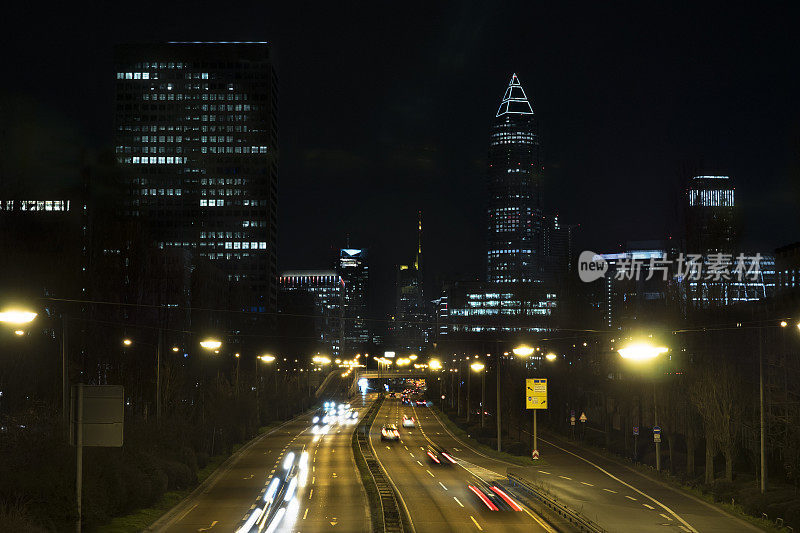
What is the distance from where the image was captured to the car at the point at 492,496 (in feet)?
120

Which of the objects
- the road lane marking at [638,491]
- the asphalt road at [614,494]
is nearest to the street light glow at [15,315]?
the asphalt road at [614,494]

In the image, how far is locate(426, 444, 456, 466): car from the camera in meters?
57.3

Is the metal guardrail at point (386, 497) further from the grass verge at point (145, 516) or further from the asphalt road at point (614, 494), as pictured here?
the grass verge at point (145, 516)

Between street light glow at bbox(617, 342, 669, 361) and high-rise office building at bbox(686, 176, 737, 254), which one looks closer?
street light glow at bbox(617, 342, 669, 361)

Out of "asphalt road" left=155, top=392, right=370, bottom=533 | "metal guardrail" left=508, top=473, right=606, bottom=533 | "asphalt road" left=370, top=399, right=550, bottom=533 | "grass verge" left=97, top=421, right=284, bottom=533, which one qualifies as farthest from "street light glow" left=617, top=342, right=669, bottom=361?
"grass verge" left=97, top=421, right=284, bottom=533

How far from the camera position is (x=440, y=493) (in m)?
41.7

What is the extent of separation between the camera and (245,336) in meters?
120

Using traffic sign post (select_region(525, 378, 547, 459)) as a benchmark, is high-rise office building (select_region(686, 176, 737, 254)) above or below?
above

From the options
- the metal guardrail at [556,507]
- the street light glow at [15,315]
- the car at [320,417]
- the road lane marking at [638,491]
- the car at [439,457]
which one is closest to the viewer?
the street light glow at [15,315]

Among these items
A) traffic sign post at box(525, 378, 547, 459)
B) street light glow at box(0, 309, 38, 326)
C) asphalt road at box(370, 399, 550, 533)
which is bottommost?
asphalt road at box(370, 399, 550, 533)

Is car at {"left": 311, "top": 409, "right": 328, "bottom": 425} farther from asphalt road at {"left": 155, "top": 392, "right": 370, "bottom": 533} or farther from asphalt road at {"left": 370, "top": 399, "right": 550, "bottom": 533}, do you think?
asphalt road at {"left": 155, "top": 392, "right": 370, "bottom": 533}

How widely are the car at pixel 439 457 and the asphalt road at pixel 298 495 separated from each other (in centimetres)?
566

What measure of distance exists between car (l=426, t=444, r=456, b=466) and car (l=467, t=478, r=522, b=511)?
422 inches

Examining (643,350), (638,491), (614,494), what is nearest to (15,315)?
(643,350)
